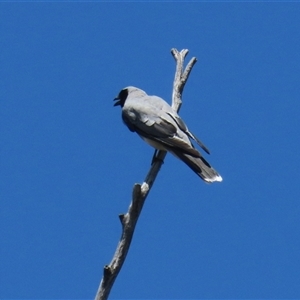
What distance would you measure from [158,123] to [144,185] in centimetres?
176

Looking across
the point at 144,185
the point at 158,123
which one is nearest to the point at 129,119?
the point at 158,123

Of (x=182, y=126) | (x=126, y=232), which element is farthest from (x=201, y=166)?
(x=126, y=232)

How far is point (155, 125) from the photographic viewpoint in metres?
8.33

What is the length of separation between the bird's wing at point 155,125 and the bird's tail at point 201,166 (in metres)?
0.05

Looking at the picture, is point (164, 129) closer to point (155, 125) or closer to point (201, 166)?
point (155, 125)

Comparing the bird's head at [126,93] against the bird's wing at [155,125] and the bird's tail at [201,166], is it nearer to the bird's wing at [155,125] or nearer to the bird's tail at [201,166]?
the bird's wing at [155,125]

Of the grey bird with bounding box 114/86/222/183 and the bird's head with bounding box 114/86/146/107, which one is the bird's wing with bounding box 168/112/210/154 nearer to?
the grey bird with bounding box 114/86/222/183

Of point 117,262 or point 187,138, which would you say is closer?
point 117,262

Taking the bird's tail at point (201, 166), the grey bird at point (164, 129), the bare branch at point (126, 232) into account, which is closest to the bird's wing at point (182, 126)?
the grey bird at point (164, 129)

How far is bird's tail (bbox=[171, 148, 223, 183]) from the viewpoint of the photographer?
25.2ft

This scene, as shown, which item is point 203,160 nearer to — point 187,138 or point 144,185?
point 187,138

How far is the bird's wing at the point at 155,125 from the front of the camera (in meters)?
8.02

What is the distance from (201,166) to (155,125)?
0.83 metres

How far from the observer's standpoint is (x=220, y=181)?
7.62 metres
